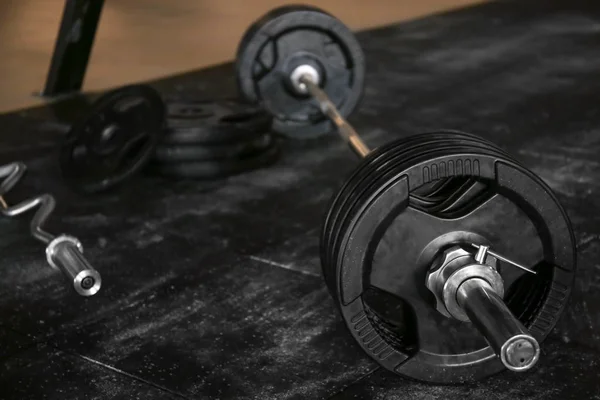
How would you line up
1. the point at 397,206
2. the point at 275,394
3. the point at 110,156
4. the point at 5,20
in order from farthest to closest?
the point at 5,20
the point at 110,156
the point at 275,394
the point at 397,206

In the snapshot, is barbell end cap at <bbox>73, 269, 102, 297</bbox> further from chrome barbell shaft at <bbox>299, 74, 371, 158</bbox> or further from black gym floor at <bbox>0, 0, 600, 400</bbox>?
chrome barbell shaft at <bbox>299, 74, 371, 158</bbox>

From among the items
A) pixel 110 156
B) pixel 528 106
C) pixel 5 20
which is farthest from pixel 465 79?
pixel 5 20

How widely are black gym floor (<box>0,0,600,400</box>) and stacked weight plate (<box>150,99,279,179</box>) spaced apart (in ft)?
0.16

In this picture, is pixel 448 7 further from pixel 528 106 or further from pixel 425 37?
pixel 528 106

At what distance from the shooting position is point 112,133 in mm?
2607

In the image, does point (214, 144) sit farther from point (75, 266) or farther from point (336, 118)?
point (75, 266)

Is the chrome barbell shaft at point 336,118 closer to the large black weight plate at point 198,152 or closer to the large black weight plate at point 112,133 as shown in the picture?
the large black weight plate at point 198,152

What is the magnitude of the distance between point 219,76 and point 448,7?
70.0 inches

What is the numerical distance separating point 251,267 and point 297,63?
1000 mm

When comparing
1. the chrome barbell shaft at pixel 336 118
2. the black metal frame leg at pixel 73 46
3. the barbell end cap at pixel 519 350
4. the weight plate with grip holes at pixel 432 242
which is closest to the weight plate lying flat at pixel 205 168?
the chrome barbell shaft at pixel 336 118

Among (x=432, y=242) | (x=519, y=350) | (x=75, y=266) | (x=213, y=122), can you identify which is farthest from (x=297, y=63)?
(x=519, y=350)

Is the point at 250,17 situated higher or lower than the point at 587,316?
lower

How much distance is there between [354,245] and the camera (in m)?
1.44

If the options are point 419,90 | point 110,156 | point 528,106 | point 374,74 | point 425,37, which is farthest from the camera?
point 425,37
